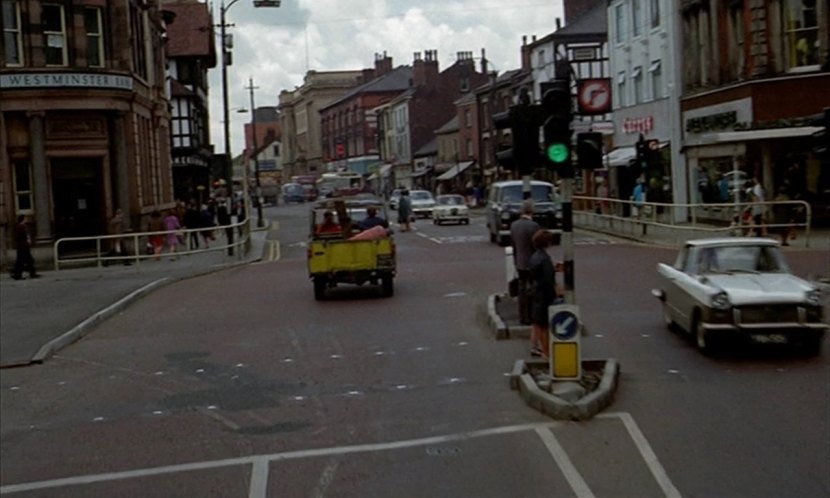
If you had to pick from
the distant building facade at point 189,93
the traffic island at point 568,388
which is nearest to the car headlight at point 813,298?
the traffic island at point 568,388

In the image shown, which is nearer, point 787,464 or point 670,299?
point 787,464

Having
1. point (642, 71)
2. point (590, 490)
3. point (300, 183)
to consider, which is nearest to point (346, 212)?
point (590, 490)

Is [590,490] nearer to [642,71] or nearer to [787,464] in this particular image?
[787,464]

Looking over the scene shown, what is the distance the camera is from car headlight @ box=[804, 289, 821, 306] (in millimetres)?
14997

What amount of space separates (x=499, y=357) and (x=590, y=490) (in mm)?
6716

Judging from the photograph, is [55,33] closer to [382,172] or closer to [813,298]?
[813,298]

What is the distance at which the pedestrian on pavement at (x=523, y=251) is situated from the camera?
1808cm

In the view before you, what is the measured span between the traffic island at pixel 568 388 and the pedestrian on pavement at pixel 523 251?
10.5 feet

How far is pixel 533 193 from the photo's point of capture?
3931cm

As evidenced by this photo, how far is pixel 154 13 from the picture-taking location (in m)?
54.2

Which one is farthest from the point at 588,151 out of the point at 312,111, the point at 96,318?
the point at 312,111

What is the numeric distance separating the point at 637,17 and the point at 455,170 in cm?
4145

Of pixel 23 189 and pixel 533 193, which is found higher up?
pixel 23 189

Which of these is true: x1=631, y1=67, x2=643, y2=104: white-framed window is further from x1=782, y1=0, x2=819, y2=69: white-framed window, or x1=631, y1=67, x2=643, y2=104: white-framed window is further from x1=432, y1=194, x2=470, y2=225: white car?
x1=782, y1=0, x2=819, y2=69: white-framed window
